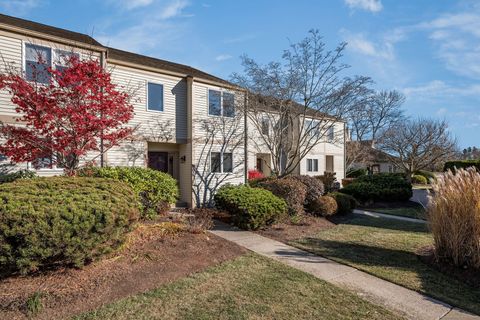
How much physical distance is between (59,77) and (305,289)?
304 inches

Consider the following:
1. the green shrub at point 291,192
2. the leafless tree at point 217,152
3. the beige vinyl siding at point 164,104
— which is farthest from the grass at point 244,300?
the beige vinyl siding at point 164,104

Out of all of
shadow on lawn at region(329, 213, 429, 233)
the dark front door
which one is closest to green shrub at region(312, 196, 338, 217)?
shadow on lawn at region(329, 213, 429, 233)

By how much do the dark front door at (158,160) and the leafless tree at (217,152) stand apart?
1620 mm

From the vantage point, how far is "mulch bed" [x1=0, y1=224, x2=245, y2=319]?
13.0 ft

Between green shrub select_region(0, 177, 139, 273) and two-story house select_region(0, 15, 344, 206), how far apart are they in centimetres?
597

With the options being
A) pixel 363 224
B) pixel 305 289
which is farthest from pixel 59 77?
pixel 363 224

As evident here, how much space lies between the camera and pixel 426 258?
6.45m

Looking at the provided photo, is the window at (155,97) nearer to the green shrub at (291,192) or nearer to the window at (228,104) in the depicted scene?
the window at (228,104)

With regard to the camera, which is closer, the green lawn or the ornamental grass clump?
the ornamental grass clump

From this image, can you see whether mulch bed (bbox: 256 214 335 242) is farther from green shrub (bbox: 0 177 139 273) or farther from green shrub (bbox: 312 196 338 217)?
green shrub (bbox: 0 177 139 273)

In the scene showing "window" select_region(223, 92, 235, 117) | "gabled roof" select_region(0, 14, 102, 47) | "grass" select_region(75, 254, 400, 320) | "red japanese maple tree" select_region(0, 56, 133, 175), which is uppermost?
"gabled roof" select_region(0, 14, 102, 47)

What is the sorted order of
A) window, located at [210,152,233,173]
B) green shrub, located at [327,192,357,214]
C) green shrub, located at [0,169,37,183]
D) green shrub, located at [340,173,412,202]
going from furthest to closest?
green shrub, located at [340,173,412,202], window, located at [210,152,233,173], green shrub, located at [327,192,357,214], green shrub, located at [0,169,37,183]

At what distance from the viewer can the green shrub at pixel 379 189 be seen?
1510 cm

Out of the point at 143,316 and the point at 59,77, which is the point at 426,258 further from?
the point at 59,77
